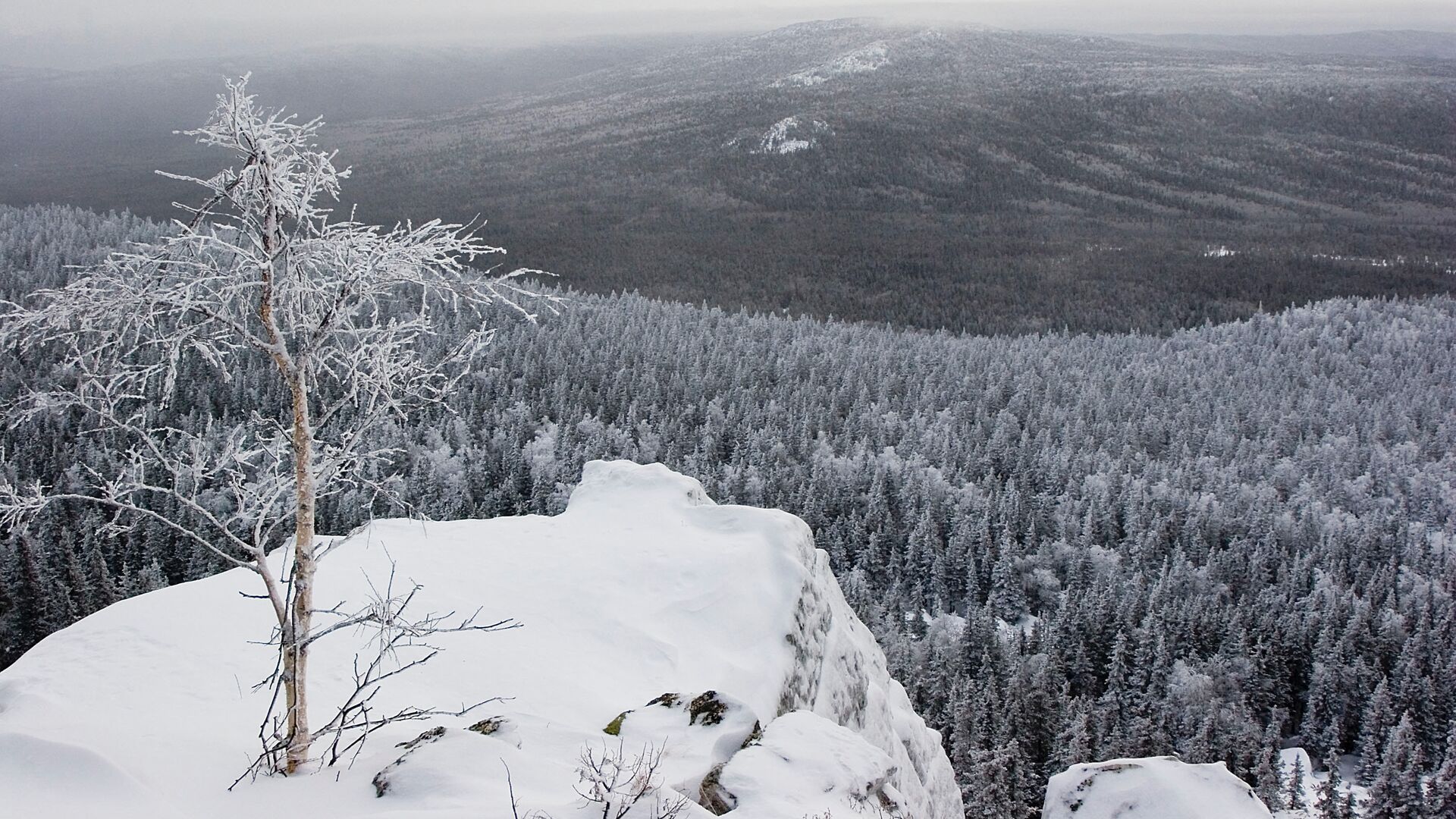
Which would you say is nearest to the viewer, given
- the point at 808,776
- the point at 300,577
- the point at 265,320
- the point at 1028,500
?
the point at 265,320

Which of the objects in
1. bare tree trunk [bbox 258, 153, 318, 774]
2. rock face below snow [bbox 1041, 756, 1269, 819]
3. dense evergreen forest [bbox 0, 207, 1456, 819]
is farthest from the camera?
dense evergreen forest [bbox 0, 207, 1456, 819]

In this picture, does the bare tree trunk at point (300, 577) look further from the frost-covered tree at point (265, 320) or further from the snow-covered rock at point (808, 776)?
the snow-covered rock at point (808, 776)

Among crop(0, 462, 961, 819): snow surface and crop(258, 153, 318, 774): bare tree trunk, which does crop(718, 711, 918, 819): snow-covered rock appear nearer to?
crop(0, 462, 961, 819): snow surface

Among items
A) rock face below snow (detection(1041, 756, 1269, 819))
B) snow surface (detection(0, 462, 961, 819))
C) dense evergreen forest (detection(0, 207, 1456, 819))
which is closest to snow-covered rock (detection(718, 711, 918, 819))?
snow surface (detection(0, 462, 961, 819))

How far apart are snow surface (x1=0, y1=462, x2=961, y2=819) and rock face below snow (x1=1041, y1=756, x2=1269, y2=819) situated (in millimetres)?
3038

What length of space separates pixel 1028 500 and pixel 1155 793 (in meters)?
56.7

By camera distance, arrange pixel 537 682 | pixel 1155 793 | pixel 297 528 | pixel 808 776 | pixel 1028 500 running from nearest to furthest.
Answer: pixel 297 528 < pixel 808 776 < pixel 1155 793 < pixel 537 682 < pixel 1028 500

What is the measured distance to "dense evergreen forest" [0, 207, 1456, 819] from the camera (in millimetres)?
42500

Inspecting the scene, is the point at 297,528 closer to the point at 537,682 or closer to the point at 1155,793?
the point at 537,682

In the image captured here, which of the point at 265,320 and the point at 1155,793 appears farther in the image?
the point at 1155,793

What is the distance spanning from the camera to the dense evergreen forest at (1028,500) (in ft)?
139

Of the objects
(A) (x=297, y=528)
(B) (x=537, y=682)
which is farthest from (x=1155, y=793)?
(A) (x=297, y=528)

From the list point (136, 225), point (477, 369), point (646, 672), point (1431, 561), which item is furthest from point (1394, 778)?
point (136, 225)

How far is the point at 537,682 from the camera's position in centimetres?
1417
